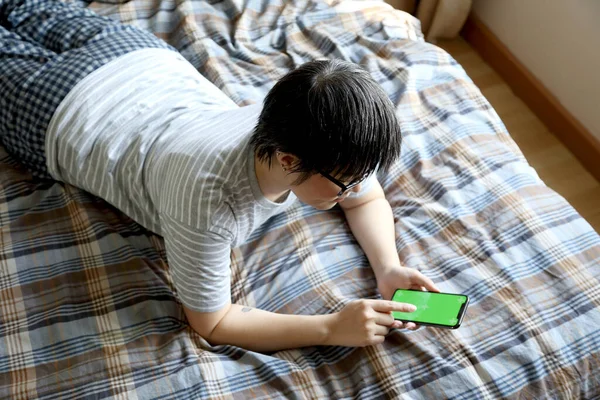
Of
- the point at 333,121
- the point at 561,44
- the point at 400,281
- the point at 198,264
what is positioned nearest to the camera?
the point at 333,121

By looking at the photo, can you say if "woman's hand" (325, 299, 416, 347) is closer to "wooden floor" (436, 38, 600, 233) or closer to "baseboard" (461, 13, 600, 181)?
"wooden floor" (436, 38, 600, 233)

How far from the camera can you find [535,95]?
6.43 feet

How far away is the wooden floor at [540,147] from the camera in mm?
1765

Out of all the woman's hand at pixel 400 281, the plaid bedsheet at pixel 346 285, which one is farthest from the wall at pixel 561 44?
the woman's hand at pixel 400 281

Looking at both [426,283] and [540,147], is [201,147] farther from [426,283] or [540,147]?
[540,147]

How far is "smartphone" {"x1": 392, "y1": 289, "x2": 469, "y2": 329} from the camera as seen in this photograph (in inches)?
41.0

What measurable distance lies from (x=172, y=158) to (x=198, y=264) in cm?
19

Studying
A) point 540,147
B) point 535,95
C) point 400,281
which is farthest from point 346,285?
point 535,95

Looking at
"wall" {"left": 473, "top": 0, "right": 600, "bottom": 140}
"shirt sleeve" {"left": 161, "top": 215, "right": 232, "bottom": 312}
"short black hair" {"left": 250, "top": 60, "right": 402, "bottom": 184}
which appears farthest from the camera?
"wall" {"left": 473, "top": 0, "right": 600, "bottom": 140}

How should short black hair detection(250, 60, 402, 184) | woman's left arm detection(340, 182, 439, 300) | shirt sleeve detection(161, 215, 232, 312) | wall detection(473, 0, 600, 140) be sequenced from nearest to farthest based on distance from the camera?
short black hair detection(250, 60, 402, 184) < shirt sleeve detection(161, 215, 232, 312) < woman's left arm detection(340, 182, 439, 300) < wall detection(473, 0, 600, 140)

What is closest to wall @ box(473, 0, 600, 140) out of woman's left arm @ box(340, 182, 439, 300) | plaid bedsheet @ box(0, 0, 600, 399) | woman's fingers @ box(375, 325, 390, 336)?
plaid bedsheet @ box(0, 0, 600, 399)

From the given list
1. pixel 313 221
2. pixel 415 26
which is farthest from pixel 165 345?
pixel 415 26

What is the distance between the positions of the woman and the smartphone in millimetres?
19

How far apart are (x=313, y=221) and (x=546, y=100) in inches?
40.7
